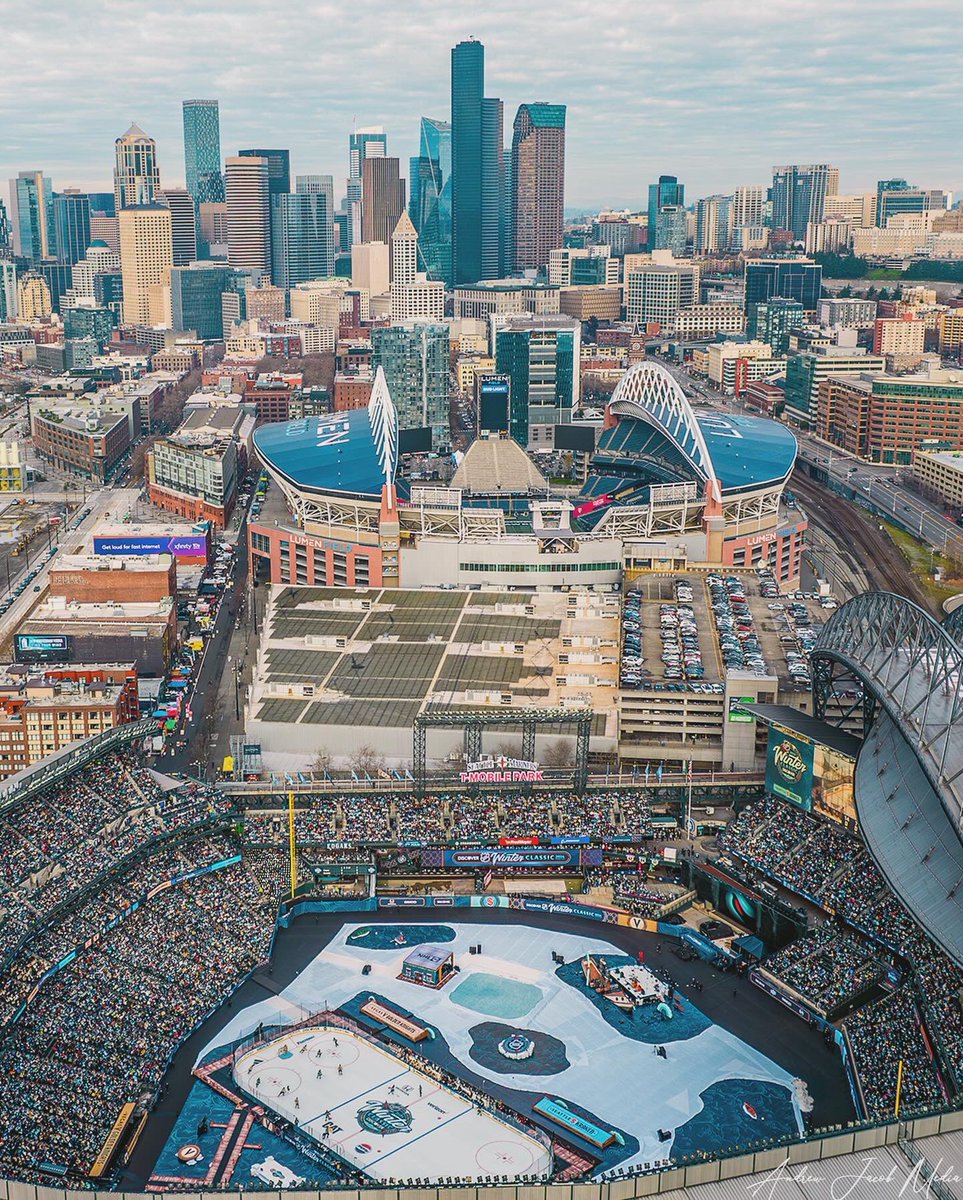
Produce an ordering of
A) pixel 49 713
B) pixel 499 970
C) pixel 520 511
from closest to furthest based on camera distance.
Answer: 1. pixel 499 970
2. pixel 49 713
3. pixel 520 511

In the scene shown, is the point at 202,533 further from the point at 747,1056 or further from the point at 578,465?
the point at 747,1056

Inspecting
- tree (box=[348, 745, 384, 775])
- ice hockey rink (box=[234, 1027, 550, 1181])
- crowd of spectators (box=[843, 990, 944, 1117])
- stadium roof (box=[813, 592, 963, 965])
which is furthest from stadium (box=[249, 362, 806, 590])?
ice hockey rink (box=[234, 1027, 550, 1181])

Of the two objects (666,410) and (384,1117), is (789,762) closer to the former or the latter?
(384,1117)

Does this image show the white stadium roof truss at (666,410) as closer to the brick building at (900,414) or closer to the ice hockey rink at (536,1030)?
the brick building at (900,414)

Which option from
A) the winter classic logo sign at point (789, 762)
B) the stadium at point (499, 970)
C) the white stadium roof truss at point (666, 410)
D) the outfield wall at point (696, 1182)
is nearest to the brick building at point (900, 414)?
the white stadium roof truss at point (666, 410)

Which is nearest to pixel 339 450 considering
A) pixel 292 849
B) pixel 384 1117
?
pixel 292 849
